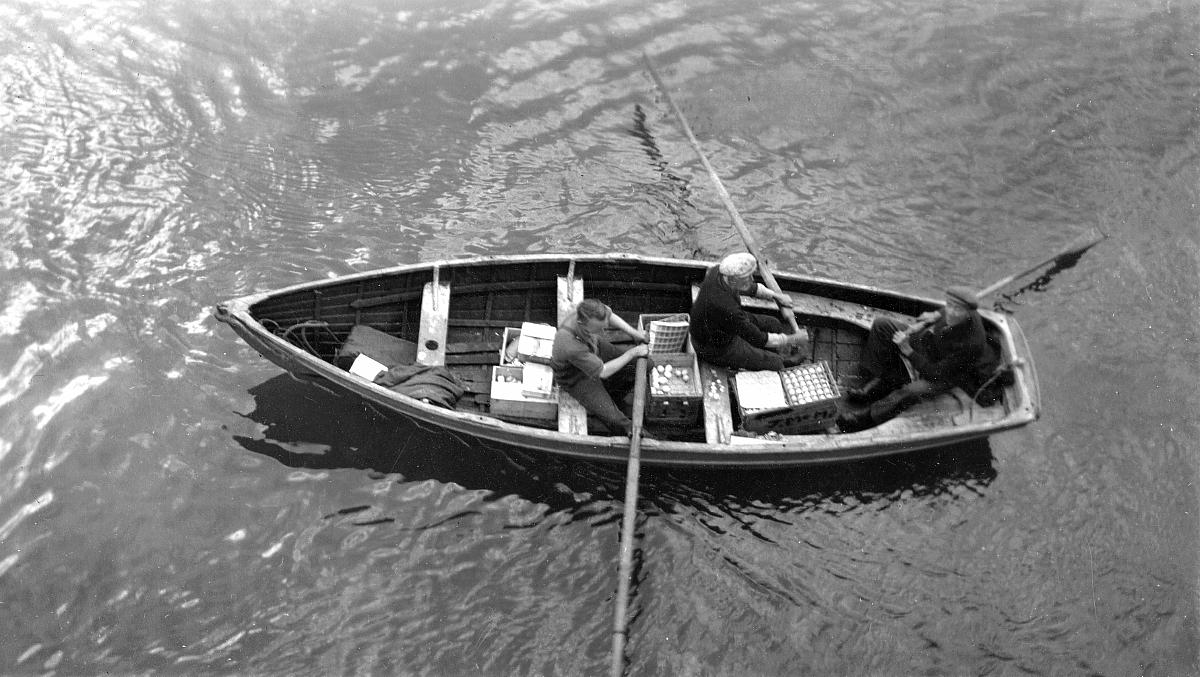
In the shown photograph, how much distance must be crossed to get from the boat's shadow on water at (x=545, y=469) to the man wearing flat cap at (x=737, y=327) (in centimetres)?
165

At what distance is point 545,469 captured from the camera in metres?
11.0

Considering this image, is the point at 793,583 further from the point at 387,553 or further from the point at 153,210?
the point at 153,210

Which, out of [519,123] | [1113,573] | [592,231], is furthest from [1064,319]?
[519,123]

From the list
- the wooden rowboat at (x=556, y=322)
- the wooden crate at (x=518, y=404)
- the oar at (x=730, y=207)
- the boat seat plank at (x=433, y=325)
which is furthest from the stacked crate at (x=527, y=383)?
the oar at (x=730, y=207)

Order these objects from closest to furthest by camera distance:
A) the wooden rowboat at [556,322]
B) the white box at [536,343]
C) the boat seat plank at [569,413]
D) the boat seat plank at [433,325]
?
1. the wooden rowboat at [556,322]
2. the boat seat plank at [569,413]
3. the white box at [536,343]
4. the boat seat plank at [433,325]

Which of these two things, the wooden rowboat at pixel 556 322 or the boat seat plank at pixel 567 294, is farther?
the boat seat plank at pixel 567 294

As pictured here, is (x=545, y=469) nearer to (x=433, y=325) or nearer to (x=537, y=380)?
(x=537, y=380)

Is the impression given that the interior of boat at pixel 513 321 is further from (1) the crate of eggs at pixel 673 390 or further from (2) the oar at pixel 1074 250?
(2) the oar at pixel 1074 250

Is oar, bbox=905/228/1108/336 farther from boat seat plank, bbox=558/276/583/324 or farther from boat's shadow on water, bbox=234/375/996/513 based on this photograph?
boat seat plank, bbox=558/276/583/324

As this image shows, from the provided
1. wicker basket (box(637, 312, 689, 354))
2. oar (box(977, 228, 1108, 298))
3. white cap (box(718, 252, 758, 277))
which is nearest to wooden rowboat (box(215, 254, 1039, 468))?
wicker basket (box(637, 312, 689, 354))

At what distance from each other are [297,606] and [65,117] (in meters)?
11.1

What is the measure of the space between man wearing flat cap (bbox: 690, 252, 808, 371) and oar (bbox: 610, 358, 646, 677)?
1.02 m

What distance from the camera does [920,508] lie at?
11.0 meters

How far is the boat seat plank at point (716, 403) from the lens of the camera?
1020 centimetres
